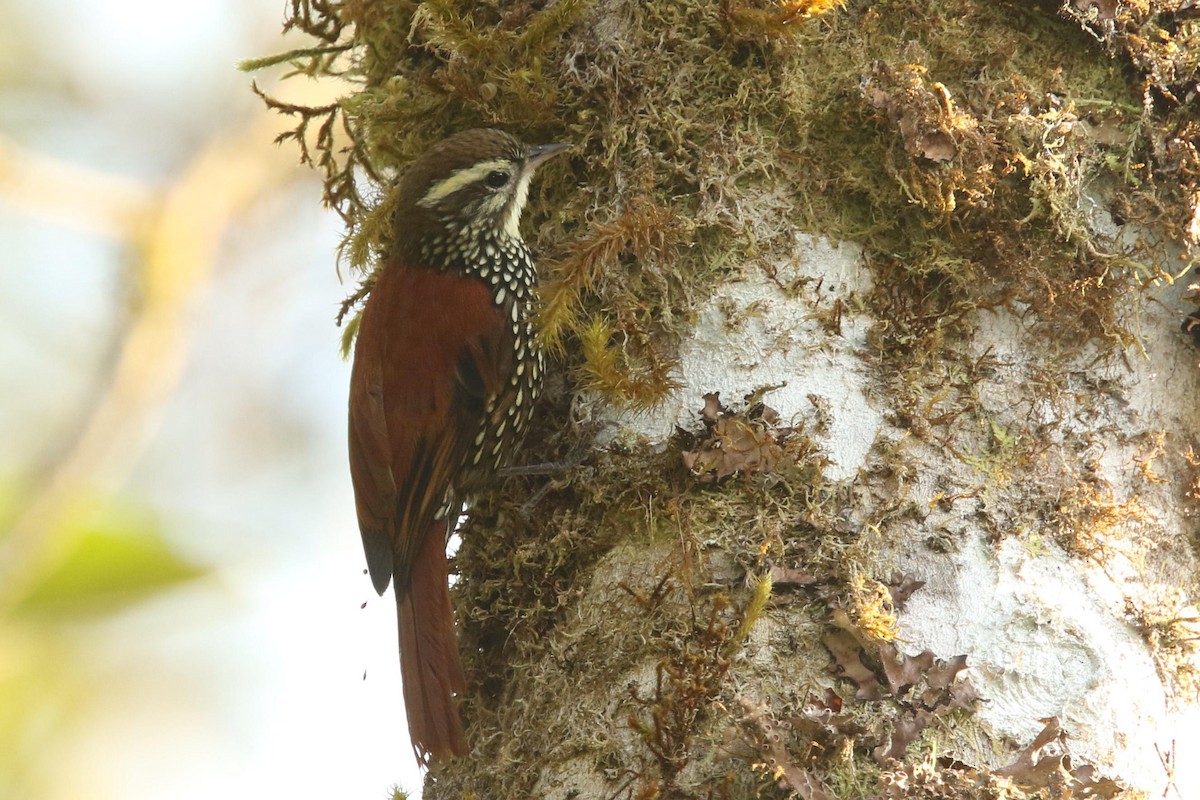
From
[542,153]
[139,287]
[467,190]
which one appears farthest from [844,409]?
[139,287]

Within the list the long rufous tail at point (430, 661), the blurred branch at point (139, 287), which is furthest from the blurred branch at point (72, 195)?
the long rufous tail at point (430, 661)

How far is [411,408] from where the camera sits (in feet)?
12.2

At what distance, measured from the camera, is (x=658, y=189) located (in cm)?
350

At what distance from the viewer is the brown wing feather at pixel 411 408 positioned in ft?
12.1

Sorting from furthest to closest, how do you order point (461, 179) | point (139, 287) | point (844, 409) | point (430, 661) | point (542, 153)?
point (139, 287)
point (461, 179)
point (542, 153)
point (430, 661)
point (844, 409)

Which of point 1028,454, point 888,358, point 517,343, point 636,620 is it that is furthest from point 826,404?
point 517,343

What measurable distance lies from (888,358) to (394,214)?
1.84 meters

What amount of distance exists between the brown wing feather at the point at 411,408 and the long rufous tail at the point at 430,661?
0.16m

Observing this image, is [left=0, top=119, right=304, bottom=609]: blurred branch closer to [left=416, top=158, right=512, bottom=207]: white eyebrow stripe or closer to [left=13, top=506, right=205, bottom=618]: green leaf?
[left=13, top=506, right=205, bottom=618]: green leaf

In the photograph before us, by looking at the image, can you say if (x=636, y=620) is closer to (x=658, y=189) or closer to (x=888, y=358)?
(x=888, y=358)

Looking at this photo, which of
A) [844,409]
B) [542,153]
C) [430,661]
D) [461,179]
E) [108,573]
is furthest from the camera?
[108,573]

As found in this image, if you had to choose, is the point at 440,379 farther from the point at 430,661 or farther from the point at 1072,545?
the point at 1072,545

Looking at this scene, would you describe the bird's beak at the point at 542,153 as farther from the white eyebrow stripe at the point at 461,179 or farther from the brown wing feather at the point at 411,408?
the brown wing feather at the point at 411,408

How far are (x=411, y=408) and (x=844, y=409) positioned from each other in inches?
53.3
